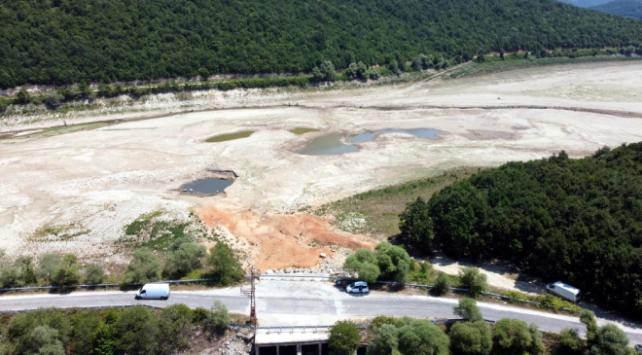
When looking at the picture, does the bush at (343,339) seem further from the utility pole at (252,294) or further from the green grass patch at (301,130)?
the green grass patch at (301,130)

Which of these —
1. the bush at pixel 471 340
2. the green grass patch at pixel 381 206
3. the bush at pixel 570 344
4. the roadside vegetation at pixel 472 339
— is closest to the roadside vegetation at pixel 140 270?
the roadside vegetation at pixel 472 339

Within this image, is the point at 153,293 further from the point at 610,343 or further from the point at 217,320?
the point at 610,343

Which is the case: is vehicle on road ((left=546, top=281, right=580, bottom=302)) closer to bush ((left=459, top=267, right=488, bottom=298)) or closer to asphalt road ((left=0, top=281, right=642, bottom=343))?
asphalt road ((left=0, top=281, right=642, bottom=343))

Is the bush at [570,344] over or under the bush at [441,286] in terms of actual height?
under

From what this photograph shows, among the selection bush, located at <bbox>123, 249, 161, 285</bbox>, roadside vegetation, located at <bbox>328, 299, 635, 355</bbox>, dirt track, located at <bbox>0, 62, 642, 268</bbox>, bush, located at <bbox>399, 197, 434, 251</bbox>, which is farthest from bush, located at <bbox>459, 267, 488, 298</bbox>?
bush, located at <bbox>123, 249, 161, 285</bbox>

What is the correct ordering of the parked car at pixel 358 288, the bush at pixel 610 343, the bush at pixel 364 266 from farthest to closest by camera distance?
the bush at pixel 364 266, the parked car at pixel 358 288, the bush at pixel 610 343
